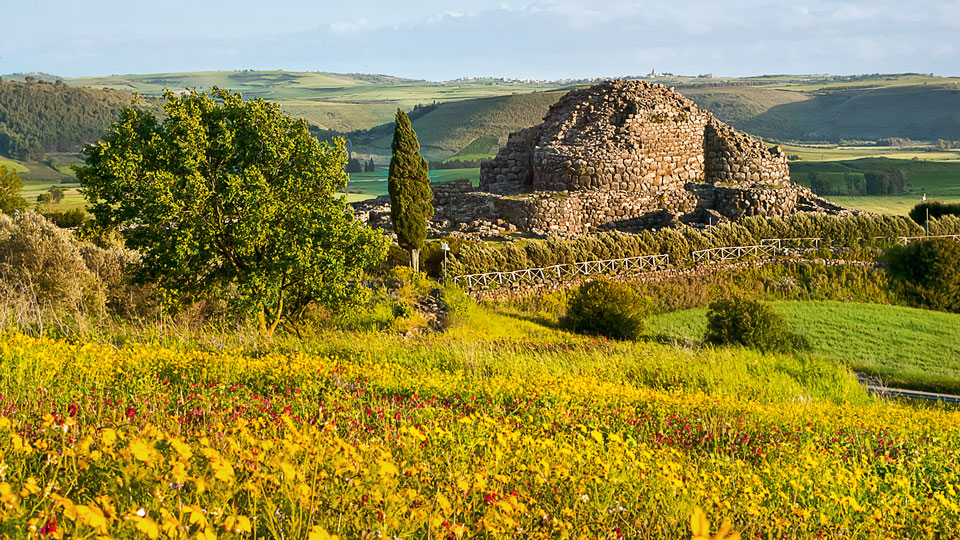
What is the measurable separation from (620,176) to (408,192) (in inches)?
537

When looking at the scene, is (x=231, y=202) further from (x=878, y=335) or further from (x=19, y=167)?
(x=19, y=167)

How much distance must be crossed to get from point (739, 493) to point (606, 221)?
89.2ft

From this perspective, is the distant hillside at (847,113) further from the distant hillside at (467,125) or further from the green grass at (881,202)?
the green grass at (881,202)

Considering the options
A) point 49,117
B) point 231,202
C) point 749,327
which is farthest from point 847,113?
point 231,202

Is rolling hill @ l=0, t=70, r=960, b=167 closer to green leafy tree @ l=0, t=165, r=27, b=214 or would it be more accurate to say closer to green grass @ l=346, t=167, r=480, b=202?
green grass @ l=346, t=167, r=480, b=202

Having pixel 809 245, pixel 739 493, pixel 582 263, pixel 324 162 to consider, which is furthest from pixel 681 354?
pixel 809 245

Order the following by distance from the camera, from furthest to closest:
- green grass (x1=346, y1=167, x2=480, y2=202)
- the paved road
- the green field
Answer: green grass (x1=346, y1=167, x2=480, y2=202) → the green field → the paved road

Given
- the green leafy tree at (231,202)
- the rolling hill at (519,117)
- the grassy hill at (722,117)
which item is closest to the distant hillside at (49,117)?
the rolling hill at (519,117)

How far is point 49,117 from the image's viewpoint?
122 m

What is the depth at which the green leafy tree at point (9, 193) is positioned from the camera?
95.8ft

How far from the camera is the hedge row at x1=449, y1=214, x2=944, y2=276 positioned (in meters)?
21.6

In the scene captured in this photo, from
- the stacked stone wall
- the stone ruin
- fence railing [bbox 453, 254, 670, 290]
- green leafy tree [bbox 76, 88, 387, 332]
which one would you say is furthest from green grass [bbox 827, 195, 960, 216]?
green leafy tree [bbox 76, 88, 387, 332]

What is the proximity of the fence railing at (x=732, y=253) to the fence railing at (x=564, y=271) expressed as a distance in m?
1.35

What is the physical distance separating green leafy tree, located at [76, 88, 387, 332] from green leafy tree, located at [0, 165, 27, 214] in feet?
68.4
